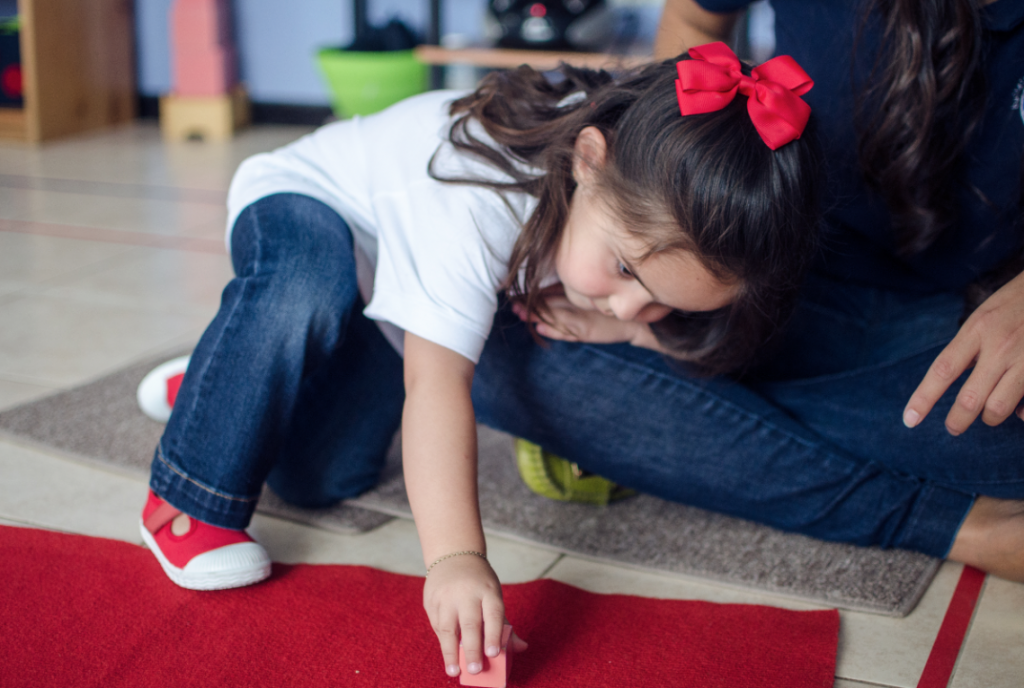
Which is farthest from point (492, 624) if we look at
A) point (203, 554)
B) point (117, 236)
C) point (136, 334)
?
point (117, 236)

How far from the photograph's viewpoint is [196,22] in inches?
124

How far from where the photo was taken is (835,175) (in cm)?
97

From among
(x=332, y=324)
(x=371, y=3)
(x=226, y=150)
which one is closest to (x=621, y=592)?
(x=332, y=324)

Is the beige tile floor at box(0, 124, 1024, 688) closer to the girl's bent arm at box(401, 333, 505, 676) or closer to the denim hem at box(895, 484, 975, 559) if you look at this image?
the denim hem at box(895, 484, 975, 559)

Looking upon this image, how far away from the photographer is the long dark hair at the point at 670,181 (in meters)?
0.69

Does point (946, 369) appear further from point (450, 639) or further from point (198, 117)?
point (198, 117)

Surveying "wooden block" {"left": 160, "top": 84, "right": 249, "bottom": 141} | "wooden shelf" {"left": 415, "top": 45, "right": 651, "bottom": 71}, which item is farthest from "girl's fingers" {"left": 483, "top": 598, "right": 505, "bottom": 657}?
"wooden block" {"left": 160, "top": 84, "right": 249, "bottom": 141}

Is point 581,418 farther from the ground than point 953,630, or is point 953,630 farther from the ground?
point 581,418

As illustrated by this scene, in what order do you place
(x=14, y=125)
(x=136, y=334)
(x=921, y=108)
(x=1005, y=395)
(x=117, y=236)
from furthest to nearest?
(x=14, y=125)
(x=117, y=236)
(x=136, y=334)
(x=921, y=108)
(x=1005, y=395)

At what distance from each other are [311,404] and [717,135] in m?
0.53

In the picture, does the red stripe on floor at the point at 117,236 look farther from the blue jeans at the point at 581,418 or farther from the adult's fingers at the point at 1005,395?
the adult's fingers at the point at 1005,395

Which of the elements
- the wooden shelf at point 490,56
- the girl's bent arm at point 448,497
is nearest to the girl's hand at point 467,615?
the girl's bent arm at point 448,497

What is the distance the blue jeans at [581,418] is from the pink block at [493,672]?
0.93 ft

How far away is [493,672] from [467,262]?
33 cm
